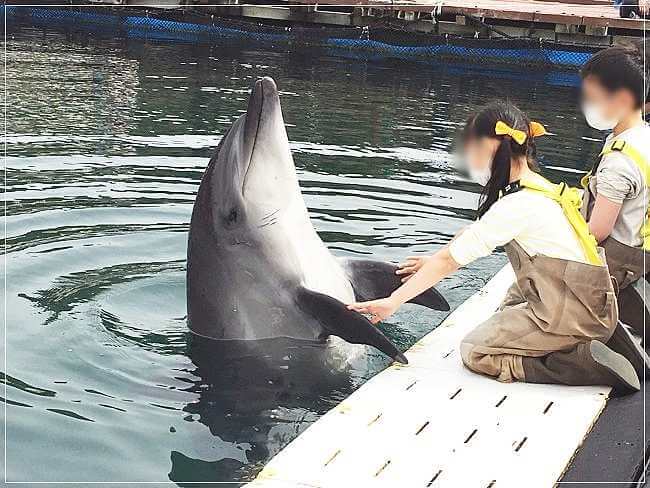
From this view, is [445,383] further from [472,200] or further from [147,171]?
[147,171]

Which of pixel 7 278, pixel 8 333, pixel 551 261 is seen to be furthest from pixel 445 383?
pixel 7 278

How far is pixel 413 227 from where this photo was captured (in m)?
8.30

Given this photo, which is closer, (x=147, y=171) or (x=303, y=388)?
(x=303, y=388)

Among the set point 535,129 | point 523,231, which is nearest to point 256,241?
point 523,231

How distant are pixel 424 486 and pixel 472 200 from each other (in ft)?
21.0

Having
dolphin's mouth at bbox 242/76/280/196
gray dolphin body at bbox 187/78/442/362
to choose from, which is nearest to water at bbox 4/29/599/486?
gray dolphin body at bbox 187/78/442/362

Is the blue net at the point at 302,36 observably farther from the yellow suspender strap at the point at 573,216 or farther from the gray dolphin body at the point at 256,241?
the yellow suspender strap at the point at 573,216

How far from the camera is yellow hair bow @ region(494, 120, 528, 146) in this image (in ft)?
13.6

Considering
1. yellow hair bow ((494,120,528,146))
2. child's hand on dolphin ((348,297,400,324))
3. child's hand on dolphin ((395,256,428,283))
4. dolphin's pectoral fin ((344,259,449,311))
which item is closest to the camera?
yellow hair bow ((494,120,528,146))

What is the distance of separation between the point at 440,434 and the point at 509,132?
4.34ft

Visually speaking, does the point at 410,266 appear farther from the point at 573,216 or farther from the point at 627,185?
the point at 627,185

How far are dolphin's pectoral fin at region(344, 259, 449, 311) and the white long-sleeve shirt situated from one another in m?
1.04

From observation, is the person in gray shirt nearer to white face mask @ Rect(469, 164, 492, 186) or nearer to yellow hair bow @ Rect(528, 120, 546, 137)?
yellow hair bow @ Rect(528, 120, 546, 137)

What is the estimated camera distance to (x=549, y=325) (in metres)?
4.35
